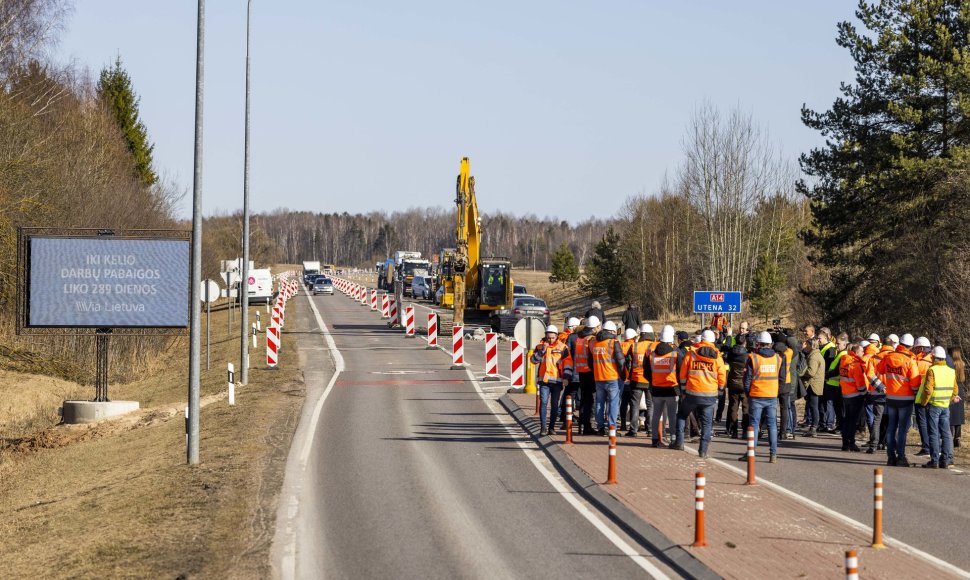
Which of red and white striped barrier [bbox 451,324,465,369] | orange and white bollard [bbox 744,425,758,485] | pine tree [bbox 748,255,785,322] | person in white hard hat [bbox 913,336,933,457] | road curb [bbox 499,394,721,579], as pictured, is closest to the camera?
road curb [bbox 499,394,721,579]

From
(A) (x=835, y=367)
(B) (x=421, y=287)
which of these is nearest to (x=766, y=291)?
(B) (x=421, y=287)

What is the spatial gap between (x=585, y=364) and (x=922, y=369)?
17.8 feet

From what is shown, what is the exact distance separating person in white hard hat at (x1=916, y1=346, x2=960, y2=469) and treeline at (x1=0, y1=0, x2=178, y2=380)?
2467 centimetres

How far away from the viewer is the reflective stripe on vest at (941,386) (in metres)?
16.9

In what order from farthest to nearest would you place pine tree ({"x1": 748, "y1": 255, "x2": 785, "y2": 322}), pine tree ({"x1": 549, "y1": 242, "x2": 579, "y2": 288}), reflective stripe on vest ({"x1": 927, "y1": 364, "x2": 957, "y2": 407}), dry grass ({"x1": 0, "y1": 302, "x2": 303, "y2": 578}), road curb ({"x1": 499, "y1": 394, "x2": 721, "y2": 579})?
pine tree ({"x1": 549, "y1": 242, "x2": 579, "y2": 288}), pine tree ({"x1": 748, "y1": 255, "x2": 785, "y2": 322}), reflective stripe on vest ({"x1": 927, "y1": 364, "x2": 957, "y2": 407}), dry grass ({"x1": 0, "y1": 302, "x2": 303, "y2": 578}), road curb ({"x1": 499, "y1": 394, "x2": 721, "y2": 579})

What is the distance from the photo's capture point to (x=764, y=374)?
17016mm

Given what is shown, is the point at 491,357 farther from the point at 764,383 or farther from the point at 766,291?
the point at 766,291

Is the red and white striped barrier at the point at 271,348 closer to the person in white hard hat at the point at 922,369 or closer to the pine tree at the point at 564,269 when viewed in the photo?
the person in white hard hat at the point at 922,369

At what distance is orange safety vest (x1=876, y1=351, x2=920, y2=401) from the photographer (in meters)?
17.1

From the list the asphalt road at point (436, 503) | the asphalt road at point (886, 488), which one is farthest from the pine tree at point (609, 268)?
the asphalt road at point (886, 488)

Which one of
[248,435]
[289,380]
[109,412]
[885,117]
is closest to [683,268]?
[885,117]

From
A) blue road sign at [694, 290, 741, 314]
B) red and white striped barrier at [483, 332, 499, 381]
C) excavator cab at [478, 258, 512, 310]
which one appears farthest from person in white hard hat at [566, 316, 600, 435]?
excavator cab at [478, 258, 512, 310]

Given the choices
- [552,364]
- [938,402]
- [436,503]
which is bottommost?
[436,503]

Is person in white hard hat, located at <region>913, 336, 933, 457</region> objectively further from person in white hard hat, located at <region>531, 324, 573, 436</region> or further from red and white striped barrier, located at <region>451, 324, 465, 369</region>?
red and white striped barrier, located at <region>451, 324, 465, 369</region>
